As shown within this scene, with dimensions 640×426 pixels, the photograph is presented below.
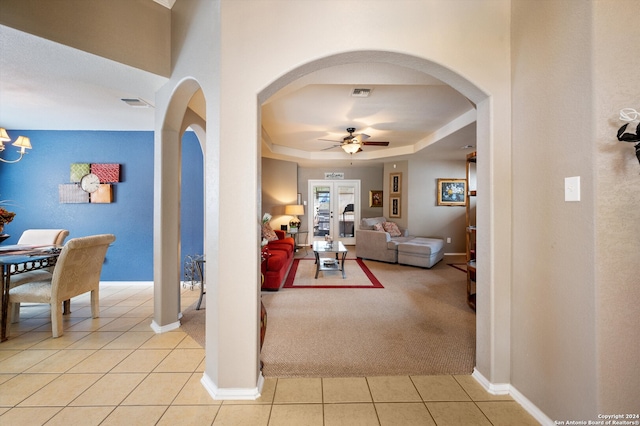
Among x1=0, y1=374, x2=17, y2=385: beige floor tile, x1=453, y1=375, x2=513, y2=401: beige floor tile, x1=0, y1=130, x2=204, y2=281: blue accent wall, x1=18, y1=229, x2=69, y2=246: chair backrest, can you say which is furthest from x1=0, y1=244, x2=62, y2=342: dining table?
x1=453, y1=375, x2=513, y2=401: beige floor tile

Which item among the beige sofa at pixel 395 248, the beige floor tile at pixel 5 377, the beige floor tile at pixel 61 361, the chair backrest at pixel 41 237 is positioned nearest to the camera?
the beige floor tile at pixel 5 377

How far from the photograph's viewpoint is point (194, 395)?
68.9 inches

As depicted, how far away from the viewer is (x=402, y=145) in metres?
6.49

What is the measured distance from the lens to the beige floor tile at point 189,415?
59.9 inches

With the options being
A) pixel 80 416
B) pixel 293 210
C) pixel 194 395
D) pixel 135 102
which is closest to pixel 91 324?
pixel 80 416

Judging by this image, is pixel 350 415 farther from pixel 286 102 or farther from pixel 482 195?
pixel 286 102

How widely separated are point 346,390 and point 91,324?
2.92 meters

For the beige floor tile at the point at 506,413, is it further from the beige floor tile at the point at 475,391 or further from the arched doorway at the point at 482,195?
the arched doorway at the point at 482,195

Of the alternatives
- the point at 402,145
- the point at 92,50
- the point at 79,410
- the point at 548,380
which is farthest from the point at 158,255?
the point at 402,145

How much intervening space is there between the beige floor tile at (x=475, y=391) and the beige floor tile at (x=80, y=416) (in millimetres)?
2380

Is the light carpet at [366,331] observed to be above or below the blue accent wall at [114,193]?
below

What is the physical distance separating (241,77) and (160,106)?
1.35m

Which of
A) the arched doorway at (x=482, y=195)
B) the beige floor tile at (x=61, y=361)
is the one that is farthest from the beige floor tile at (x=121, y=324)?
the arched doorway at (x=482, y=195)

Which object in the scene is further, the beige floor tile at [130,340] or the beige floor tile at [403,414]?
the beige floor tile at [130,340]
